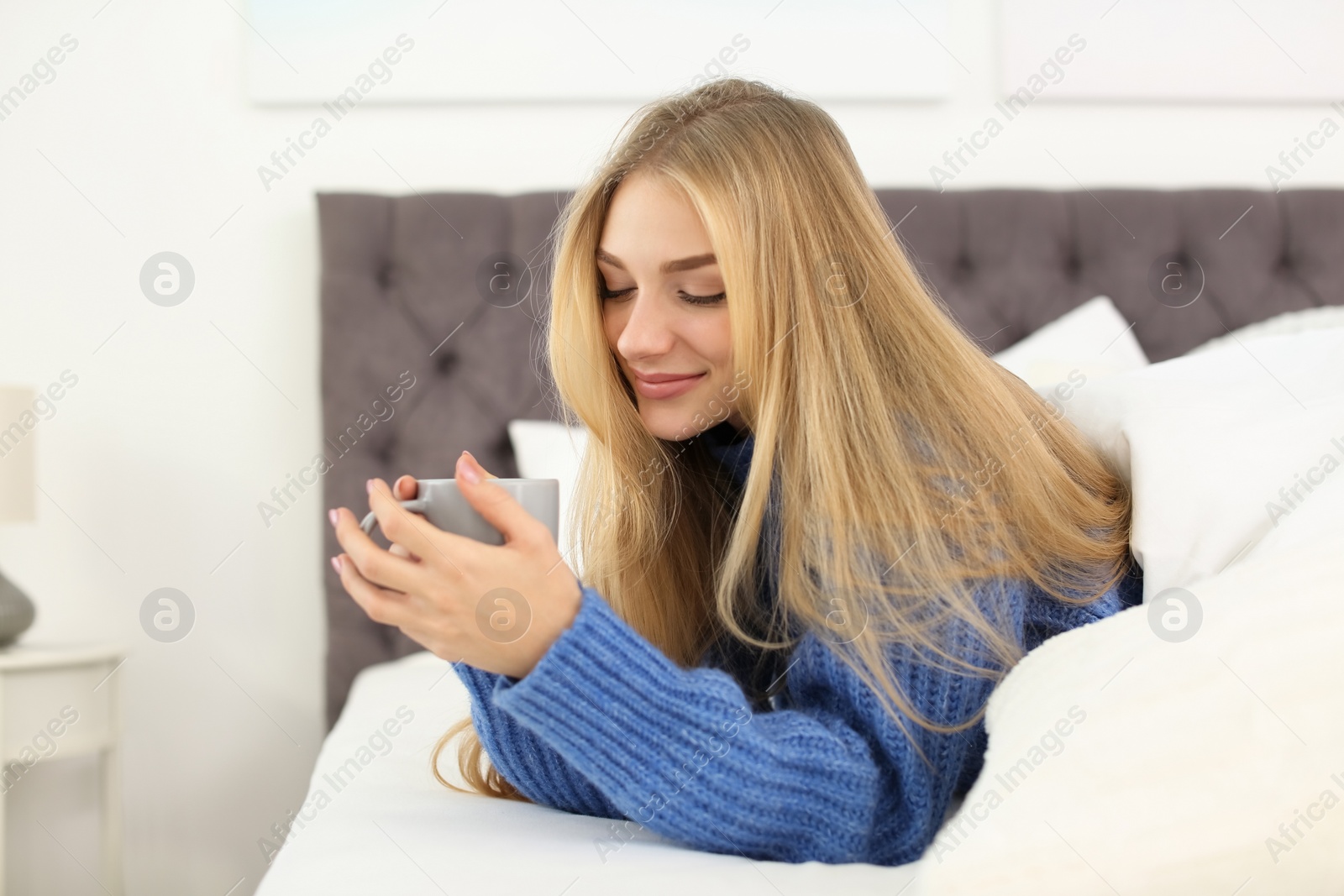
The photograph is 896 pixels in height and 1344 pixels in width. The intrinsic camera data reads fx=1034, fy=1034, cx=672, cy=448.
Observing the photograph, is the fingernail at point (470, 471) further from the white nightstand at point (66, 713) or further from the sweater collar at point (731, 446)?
the white nightstand at point (66, 713)

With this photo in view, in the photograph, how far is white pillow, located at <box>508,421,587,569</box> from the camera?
1554 millimetres

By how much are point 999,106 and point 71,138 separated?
5.17 feet

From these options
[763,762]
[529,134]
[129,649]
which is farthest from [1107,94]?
[129,649]

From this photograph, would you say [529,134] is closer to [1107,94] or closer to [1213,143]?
[1107,94]

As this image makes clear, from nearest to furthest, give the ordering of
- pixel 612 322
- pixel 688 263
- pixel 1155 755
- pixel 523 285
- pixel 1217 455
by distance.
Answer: pixel 1155 755, pixel 1217 455, pixel 688 263, pixel 612 322, pixel 523 285

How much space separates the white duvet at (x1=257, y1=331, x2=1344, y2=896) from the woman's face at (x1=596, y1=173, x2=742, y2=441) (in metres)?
0.34

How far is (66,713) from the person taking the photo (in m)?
1.49

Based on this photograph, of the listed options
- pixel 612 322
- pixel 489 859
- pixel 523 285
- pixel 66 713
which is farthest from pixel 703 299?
pixel 66 713

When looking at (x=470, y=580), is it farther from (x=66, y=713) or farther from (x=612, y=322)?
(x=66, y=713)

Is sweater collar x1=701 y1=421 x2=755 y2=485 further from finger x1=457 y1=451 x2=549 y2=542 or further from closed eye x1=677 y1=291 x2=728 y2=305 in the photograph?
finger x1=457 y1=451 x2=549 y2=542

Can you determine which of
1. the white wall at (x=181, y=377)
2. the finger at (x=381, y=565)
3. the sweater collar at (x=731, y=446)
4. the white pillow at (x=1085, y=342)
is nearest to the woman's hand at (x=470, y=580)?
the finger at (x=381, y=565)

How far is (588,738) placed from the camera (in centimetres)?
64

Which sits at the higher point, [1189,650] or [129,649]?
[1189,650]

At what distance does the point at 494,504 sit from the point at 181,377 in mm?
1349
